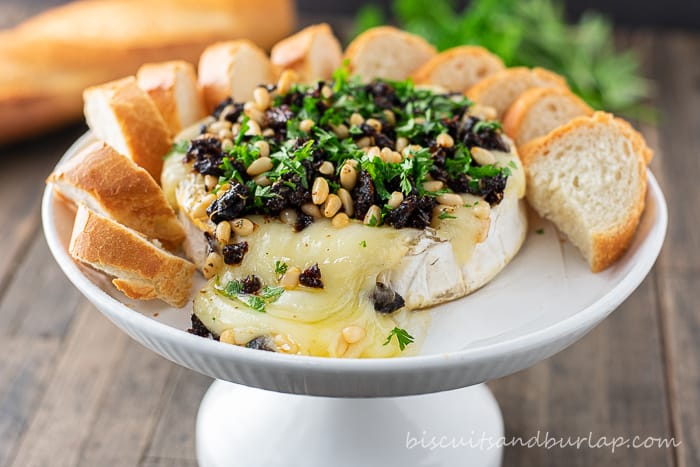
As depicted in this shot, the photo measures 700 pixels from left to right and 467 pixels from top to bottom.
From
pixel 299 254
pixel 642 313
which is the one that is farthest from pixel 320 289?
Result: pixel 642 313

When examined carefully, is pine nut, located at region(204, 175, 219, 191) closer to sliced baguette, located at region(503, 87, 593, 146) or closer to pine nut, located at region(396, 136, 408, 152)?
pine nut, located at region(396, 136, 408, 152)

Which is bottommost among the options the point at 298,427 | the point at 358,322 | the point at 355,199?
the point at 298,427

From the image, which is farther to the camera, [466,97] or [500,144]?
[466,97]

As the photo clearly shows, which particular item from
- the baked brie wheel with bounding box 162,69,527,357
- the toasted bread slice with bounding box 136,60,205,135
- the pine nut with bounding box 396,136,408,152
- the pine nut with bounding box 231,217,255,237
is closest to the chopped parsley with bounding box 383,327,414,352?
the baked brie wheel with bounding box 162,69,527,357

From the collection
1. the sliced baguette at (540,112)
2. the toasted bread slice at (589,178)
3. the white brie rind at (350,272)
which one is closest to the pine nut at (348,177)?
the white brie rind at (350,272)

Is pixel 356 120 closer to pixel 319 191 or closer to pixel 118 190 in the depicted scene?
pixel 319 191

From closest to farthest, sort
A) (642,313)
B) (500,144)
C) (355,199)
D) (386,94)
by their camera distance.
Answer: (355,199)
(500,144)
(386,94)
(642,313)

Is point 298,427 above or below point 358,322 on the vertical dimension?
below

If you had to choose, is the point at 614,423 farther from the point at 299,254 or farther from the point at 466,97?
the point at 299,254
